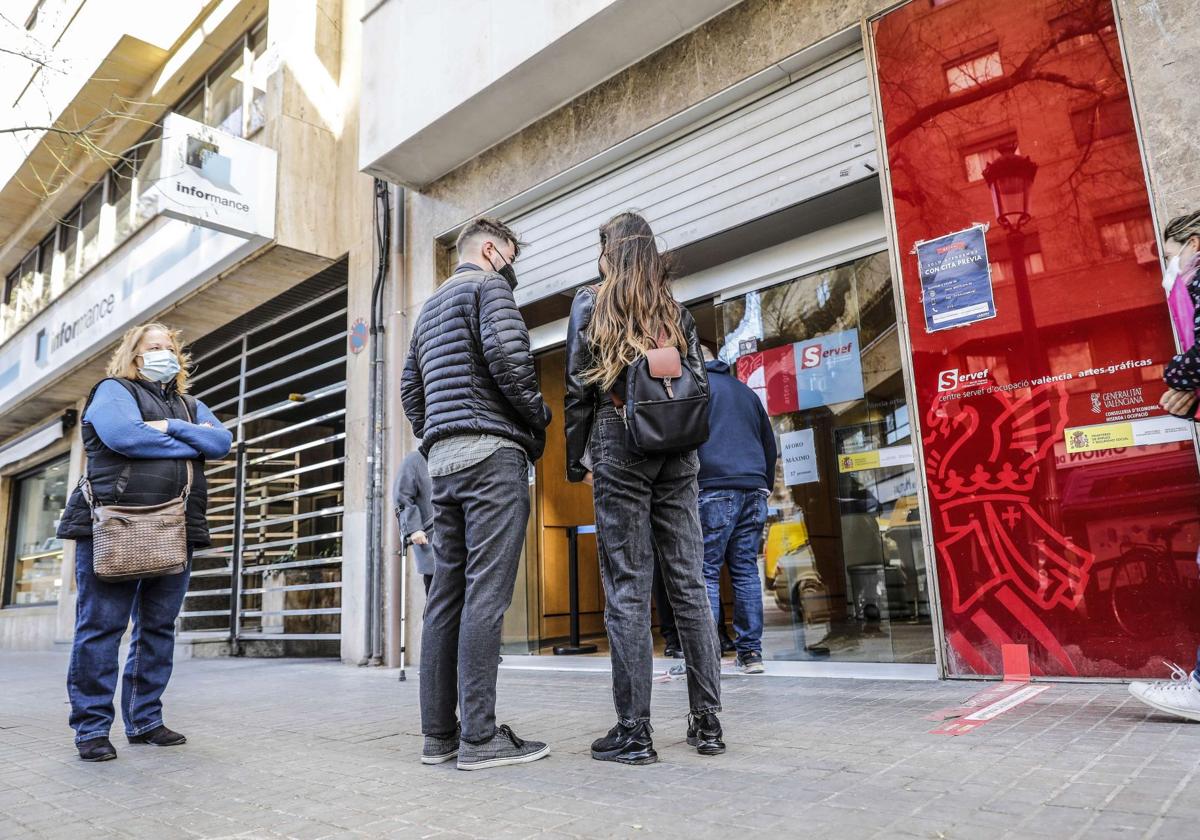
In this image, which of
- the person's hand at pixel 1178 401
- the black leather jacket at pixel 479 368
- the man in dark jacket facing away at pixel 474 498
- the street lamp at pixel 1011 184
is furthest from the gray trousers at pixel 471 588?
the street lamp at pixel 1011 184

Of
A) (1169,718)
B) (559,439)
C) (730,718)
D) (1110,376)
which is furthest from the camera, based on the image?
(559,439)

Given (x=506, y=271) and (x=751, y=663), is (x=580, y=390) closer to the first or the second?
(x=506, y=271)

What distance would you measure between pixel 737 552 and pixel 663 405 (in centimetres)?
280

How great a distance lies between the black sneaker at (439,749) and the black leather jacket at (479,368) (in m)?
1.14

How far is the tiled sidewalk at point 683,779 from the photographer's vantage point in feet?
7.43

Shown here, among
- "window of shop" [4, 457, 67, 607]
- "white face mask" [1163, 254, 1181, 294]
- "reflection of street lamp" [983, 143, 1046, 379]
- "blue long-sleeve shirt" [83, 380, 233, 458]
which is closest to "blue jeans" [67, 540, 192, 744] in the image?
"blue long-sleeve shirt" [83, 380, 233, 458]

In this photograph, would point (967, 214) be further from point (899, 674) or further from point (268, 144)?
point (268, 144)

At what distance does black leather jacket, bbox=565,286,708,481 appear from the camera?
127 inches

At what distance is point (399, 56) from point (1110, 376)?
6847 mm

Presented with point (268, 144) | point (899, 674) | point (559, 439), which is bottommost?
point (899, 674)

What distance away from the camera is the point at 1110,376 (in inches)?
167

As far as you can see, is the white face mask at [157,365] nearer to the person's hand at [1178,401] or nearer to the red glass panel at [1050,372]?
the red glass panel at [1050,372]

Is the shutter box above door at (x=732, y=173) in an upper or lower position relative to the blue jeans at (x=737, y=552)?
upper

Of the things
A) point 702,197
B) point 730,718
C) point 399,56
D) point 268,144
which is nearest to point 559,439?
point 702,197
